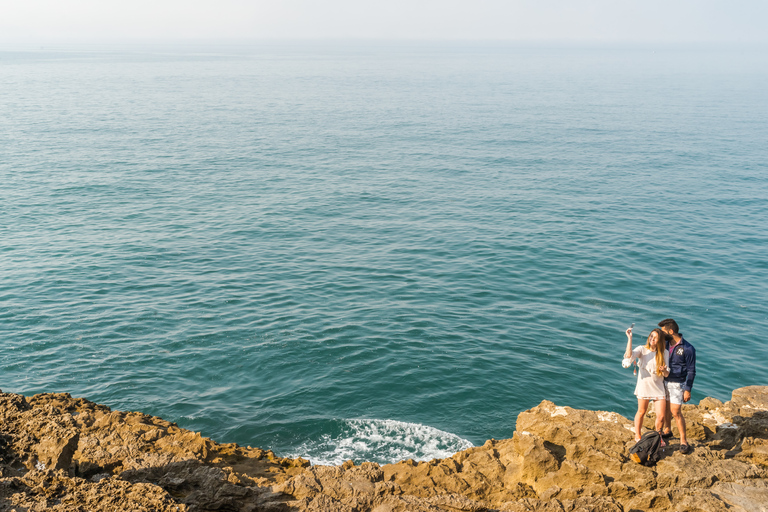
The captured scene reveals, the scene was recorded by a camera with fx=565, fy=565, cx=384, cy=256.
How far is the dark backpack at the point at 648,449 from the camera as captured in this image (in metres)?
12.8

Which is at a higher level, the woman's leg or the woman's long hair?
the woman's long hair

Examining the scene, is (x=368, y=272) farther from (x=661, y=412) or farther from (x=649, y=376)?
(x=661, y=412)

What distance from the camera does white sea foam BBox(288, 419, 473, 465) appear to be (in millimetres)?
19312

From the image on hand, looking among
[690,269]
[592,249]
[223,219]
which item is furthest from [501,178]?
[223,219]

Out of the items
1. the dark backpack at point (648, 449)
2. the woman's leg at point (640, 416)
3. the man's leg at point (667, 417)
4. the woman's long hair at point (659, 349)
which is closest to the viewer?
the dark backpack at point (648, 449)

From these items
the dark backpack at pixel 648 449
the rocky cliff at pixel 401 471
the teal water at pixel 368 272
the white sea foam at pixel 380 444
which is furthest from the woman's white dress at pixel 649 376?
the teal water at pixel 368 272

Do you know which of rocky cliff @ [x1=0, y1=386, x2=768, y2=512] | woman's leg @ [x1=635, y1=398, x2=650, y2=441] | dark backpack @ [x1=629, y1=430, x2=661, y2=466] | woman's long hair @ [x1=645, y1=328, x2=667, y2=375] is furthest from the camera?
woman's leg @ [x1=635, y1=398, x2=650, y2=441]

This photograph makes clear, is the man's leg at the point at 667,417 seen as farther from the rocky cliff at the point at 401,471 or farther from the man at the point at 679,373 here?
the rocky cliff at the point at 401,471

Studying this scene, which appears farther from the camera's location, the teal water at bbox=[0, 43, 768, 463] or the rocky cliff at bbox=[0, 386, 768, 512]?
the teal water at bbox=[0, 43, 768, 463]

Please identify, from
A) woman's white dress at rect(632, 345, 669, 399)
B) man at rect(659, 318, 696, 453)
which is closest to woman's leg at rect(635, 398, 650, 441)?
woman's white dress at rect(632, 345, 669, 399)

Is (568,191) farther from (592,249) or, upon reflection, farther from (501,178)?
(592,249)

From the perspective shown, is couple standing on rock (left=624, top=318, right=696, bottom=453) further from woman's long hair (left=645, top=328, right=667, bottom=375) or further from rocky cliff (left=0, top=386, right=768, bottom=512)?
rocky cliff (left=0, top=386, right=768, bottom=512)

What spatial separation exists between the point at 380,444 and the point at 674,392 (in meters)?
10.3

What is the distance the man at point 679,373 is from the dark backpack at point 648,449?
0.82m
